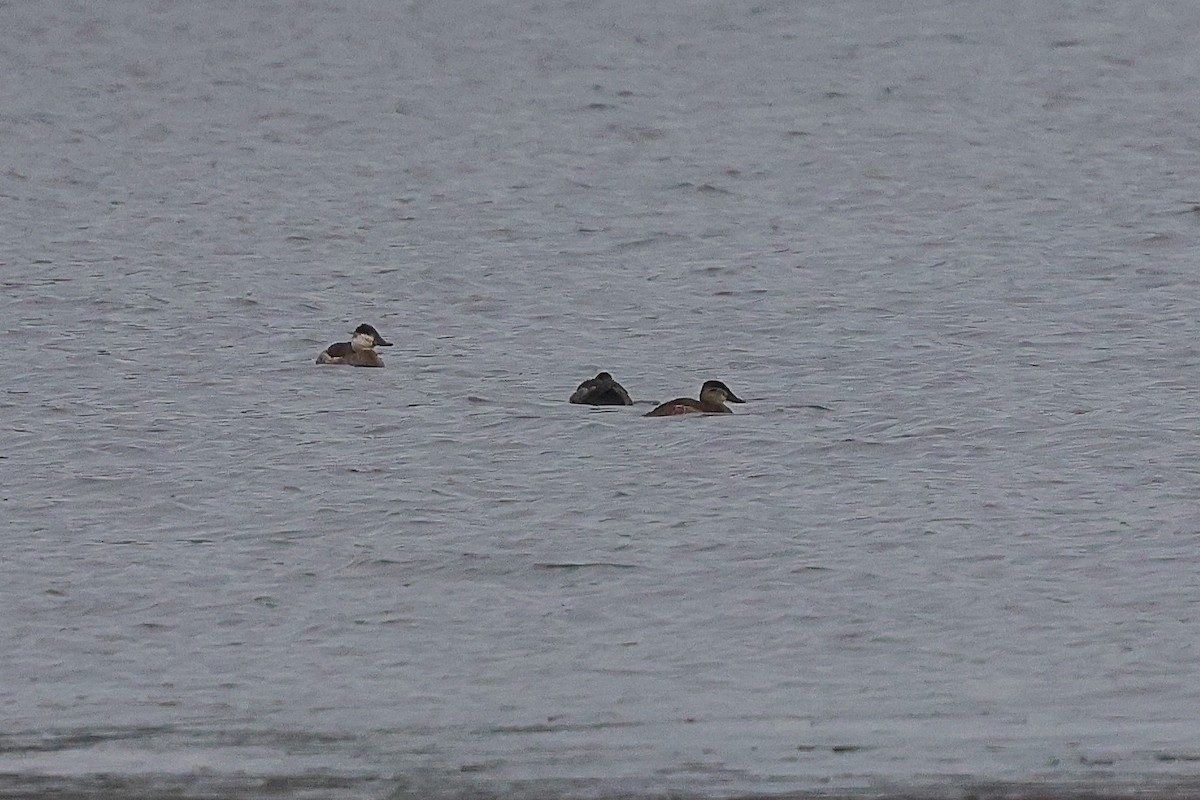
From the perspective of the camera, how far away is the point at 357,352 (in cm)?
1625

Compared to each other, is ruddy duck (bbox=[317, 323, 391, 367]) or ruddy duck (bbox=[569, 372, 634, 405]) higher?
ruddy duck (bbox=[317, 323, 391, 367])

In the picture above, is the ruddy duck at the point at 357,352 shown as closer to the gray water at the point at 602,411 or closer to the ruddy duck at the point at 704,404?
the gray water at the point at 602,411

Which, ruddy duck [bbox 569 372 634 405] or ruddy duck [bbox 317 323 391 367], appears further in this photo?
ruddy duck [bbox 317 323 391 367]

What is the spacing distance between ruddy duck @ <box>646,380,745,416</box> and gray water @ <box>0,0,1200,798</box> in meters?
0.21

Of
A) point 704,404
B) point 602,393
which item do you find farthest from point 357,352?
point 704,404

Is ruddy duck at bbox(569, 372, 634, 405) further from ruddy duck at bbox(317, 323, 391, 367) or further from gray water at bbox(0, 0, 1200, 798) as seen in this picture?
ruddy duck at bbox(317, 323, 391, 367)

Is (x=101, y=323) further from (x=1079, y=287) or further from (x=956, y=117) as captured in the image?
(x=956, y=117)

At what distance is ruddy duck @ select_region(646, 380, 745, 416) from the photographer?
47.1 ft

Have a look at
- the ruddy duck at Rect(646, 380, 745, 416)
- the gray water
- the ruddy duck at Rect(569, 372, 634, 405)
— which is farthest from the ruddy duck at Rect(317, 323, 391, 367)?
the ruddy duck at Rect(646, 380, 745, 416)

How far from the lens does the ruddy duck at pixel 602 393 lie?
574 inches

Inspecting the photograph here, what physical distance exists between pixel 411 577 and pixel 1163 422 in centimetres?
533

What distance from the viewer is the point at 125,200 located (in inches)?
902

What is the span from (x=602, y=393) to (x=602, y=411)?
0.13 meters

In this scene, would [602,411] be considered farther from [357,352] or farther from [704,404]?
[357,352]
